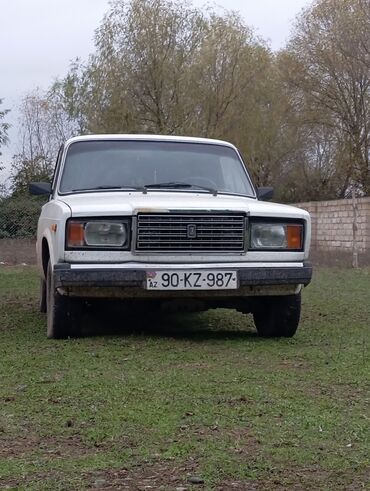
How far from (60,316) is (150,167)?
1.63 m

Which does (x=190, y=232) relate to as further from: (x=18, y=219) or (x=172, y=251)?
(x=18, y=219)

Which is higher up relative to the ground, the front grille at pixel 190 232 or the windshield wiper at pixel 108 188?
the windshield wiper at pixel 108 188

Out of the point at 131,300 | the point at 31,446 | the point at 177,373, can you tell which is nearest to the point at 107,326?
the point at 131,300

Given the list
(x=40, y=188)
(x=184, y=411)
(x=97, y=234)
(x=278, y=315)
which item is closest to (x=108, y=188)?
(x=97, y=234)

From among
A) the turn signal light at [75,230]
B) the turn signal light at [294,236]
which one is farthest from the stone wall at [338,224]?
the turn signal light at [75,230]

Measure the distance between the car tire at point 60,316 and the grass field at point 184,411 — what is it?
117 mm

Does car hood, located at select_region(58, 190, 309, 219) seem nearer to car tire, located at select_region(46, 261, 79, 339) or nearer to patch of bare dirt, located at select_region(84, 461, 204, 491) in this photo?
car tire, located at select_region(46, 261, 79, 339)

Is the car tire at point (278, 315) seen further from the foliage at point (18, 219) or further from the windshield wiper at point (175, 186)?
the foliage at point (18, 219)

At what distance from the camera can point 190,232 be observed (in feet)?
20.2

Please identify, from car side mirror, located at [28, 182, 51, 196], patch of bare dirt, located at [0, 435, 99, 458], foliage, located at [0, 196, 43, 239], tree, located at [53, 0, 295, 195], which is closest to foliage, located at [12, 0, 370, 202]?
tree, located at [53, 0, 295, 195]

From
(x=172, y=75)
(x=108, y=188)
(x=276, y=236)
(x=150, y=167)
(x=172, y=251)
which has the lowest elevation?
(x=172, y=251)

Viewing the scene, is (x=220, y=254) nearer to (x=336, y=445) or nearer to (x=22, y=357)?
(x=22, y=357)

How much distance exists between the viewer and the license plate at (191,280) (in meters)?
6.07

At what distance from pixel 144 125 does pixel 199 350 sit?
20.1 metres
